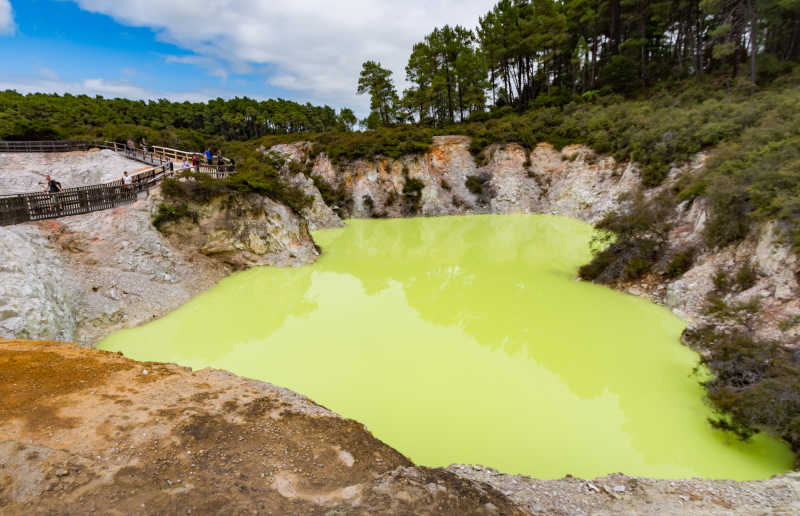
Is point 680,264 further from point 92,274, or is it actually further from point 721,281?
point 92,274

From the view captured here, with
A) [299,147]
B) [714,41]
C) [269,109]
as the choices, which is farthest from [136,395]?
[269,109]

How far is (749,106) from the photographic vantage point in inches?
822

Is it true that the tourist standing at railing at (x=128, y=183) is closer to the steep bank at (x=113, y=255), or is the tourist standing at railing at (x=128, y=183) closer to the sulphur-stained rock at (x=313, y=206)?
the steep bank at (x=113, y=255)

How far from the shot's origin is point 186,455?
542cm

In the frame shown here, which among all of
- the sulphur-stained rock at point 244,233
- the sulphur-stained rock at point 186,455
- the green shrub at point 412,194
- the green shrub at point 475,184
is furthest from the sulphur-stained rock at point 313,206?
the sulphur-stained rock at point 186,455

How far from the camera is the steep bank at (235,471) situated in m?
4.50

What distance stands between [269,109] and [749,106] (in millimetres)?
75834

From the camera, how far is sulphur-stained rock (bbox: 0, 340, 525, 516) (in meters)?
4.47

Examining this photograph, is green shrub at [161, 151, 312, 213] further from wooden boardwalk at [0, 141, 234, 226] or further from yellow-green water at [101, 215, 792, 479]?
yellow-green water at [101, 215, 792, 479]

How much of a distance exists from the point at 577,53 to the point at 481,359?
47.0 metres

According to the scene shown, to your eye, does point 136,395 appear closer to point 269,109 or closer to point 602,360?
point 602,360

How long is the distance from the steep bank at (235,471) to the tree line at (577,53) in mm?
34454

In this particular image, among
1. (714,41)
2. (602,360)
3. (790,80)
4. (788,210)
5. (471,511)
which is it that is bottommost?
(602,360)

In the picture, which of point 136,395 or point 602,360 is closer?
point 136,395
